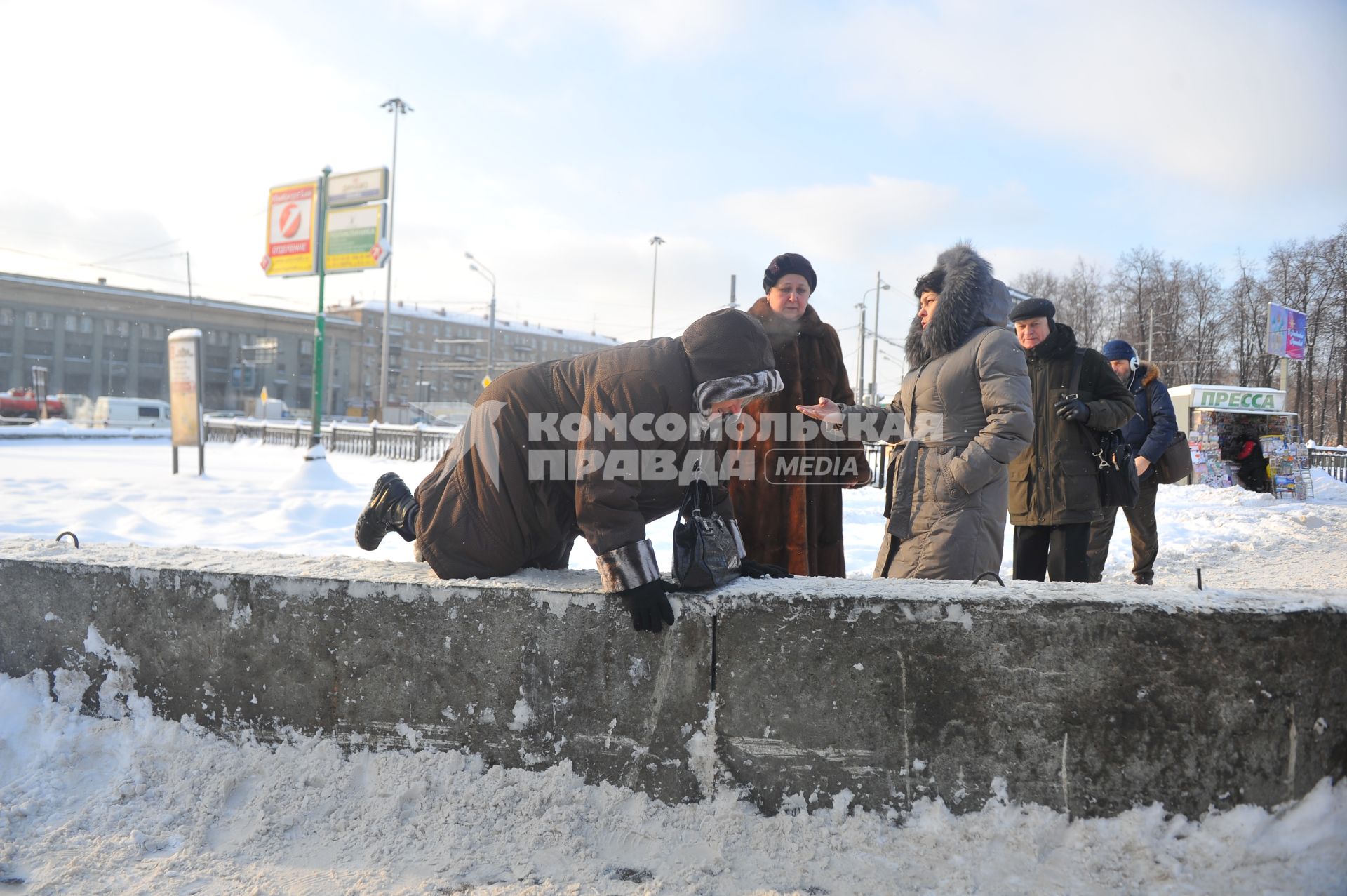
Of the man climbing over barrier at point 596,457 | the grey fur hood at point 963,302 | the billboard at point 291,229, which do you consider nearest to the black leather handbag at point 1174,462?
the grey fur hood at point 963,302

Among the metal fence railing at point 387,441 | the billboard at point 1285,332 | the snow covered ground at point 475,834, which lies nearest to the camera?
the snow covered ground at point 475,834

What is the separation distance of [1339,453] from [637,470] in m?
20.9

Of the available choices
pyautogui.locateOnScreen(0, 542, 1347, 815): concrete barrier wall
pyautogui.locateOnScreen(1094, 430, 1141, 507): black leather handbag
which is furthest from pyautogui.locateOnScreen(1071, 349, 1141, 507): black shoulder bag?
pyautogui.locateOnScreen(0, 542, 1347, 815): concrete barrier wall

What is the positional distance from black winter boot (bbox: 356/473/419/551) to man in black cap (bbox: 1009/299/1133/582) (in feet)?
8.29

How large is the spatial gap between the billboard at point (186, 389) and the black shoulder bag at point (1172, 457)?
13.2 meters

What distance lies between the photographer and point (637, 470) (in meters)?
2.20

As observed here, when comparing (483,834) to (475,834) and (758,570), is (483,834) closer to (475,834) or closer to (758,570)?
(475,834)

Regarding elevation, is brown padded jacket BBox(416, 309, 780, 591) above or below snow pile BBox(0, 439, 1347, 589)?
above

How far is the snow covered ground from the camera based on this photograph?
181 cm

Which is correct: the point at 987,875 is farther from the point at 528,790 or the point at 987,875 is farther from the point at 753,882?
the point at 528,790

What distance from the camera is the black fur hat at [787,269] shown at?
3.19 meters

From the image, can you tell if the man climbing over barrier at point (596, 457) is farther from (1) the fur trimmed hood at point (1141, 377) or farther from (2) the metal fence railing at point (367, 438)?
(2) the metal fence railing at point (367, 438)

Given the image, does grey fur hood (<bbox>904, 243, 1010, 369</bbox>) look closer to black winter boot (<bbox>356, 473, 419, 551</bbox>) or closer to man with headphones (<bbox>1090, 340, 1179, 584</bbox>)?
black winter boot (<bbox>356, 473, 419, 551</bbox>)

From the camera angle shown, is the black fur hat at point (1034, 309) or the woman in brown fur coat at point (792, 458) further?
the black fur hat at point (1034, 309)
